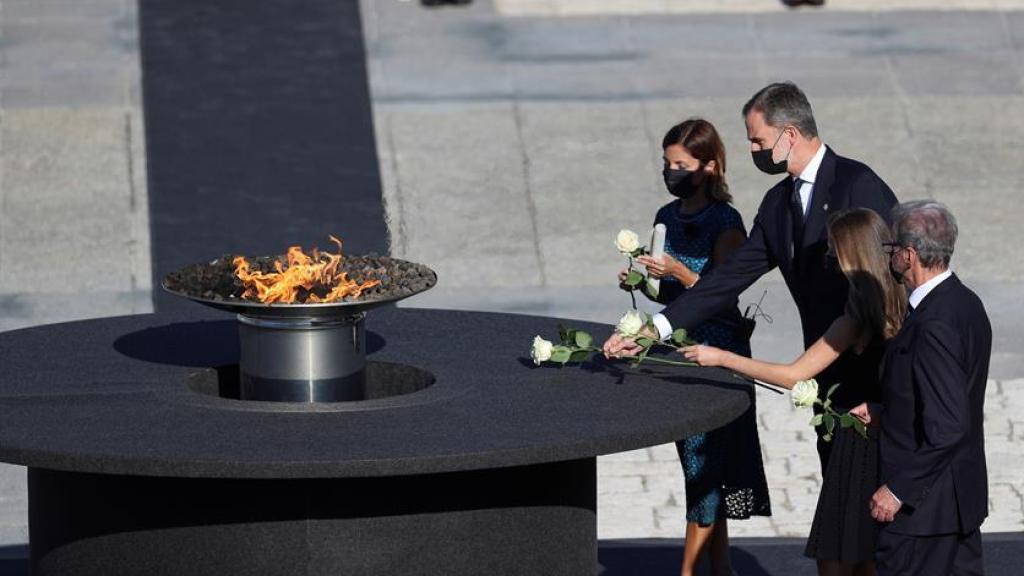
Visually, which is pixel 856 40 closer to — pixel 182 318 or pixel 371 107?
pixel 371 107

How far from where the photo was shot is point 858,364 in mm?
6551

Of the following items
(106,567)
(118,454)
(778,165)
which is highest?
(778,165)

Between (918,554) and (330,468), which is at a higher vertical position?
(330,468)

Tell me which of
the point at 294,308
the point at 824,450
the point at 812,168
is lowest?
the point at 824,450

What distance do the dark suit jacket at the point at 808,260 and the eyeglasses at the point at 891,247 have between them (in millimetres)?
520

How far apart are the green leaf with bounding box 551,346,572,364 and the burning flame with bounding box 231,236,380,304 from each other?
2.08ft

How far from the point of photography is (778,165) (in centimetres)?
670

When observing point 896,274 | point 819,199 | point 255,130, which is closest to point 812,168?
point 819,199

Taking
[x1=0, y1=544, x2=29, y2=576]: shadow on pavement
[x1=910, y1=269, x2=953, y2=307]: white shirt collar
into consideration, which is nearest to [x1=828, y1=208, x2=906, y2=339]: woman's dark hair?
[x1=910, y1=269, x2=953, y2=307]: white shirt collar

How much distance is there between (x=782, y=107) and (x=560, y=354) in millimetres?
1090

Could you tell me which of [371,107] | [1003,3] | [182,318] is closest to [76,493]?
[182,318]

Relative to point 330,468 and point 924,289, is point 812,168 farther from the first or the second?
point 330,468

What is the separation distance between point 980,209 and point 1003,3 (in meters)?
3.27

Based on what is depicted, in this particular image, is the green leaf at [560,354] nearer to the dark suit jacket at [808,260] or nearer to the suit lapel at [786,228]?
the dark suit jacket at [808,260]
